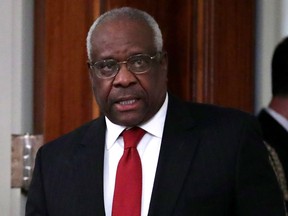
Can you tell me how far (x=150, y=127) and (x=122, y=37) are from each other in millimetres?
195

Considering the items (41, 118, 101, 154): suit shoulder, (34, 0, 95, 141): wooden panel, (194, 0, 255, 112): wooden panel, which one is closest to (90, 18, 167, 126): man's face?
(41, 118, 101, 154): suit shoulder

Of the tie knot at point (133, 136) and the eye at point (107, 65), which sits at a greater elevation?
the eye at point (107, 65)

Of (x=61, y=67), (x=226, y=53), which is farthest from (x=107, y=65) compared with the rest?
(x=226, y=53)

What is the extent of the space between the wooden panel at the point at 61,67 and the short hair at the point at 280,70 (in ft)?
1.56

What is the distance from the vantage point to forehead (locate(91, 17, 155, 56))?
1.58 m

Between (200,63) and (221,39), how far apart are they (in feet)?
0.30

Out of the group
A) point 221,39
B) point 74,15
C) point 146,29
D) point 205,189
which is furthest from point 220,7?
point 205,189

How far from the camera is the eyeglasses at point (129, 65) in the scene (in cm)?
157

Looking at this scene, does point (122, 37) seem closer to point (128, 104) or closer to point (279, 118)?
point (128, 104)

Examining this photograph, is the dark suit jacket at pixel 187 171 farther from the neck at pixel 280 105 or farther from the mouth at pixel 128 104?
the neck at pixel 280 105

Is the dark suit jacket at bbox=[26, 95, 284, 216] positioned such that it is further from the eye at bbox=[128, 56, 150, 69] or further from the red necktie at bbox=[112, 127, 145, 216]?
the eye at bbox=[128, 56, 150, 69]

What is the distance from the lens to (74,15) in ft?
6.55

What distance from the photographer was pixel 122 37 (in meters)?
1.59

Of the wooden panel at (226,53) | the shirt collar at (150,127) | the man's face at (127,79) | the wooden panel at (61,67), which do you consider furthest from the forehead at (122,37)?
the wooden panel at (226,53)
